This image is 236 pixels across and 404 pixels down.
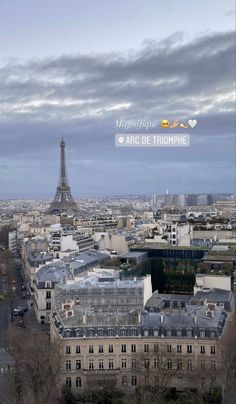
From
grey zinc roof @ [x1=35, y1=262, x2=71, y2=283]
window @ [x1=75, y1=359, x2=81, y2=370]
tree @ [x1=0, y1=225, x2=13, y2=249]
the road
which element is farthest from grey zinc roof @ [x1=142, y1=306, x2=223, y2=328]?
tree @ [x1=0, y1=225, x2=13, y2=249]

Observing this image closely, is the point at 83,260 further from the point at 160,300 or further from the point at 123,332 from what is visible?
the point at 123,332

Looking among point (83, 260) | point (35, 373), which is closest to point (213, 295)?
point (35, 373)

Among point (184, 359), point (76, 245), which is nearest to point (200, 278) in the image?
point (184, 359)

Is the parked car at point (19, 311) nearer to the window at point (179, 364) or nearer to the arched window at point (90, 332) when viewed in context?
the arched window at point (90, 332)

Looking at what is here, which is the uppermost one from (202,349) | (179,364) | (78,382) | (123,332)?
(123,332)

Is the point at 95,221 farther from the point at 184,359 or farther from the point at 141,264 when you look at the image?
the point at 184,359

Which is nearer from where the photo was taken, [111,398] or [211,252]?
[111,398]

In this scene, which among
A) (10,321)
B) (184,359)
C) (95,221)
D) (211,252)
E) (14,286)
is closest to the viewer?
(184,359)

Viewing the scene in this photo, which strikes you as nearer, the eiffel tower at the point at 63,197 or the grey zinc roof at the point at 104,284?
the grey zinc roof at the point at 104,284

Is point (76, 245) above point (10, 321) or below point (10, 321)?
above

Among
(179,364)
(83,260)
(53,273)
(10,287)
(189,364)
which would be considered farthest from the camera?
(10,287)

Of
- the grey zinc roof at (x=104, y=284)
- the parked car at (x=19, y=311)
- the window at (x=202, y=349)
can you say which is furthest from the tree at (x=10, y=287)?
the window at (x=202, y=349)
